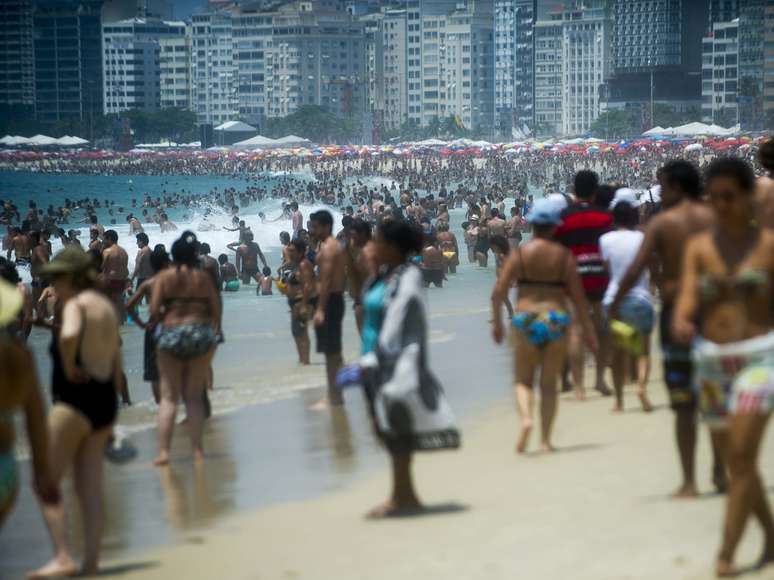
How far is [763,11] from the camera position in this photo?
146500mm

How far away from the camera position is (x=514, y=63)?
195000 mm

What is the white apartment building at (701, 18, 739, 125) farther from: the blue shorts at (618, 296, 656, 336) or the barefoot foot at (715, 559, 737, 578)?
the barefoot foot at (715, 559, 737, 578)

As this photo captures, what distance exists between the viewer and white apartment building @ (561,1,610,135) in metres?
178

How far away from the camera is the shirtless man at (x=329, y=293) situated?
964cm

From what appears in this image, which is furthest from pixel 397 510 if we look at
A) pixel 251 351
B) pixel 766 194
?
pixel 251 351

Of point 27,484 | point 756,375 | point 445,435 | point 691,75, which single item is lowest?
point 27,484

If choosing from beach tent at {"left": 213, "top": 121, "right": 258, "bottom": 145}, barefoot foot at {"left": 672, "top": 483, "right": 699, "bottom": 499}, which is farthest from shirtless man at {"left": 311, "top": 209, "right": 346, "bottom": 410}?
beach tent at {"left": 213, "top": 121, "right": 258, "bottom": 145}

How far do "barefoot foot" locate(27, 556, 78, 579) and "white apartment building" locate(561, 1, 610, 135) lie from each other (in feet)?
569

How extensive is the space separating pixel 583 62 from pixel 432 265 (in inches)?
6350

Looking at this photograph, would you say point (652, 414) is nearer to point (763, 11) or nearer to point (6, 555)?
point (6, 555)

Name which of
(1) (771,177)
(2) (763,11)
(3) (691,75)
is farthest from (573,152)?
(1) (771,177)

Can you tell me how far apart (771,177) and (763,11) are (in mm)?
144734

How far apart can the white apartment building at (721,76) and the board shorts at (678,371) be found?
492ft

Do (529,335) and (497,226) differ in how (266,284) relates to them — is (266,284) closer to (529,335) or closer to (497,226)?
(497,226)
